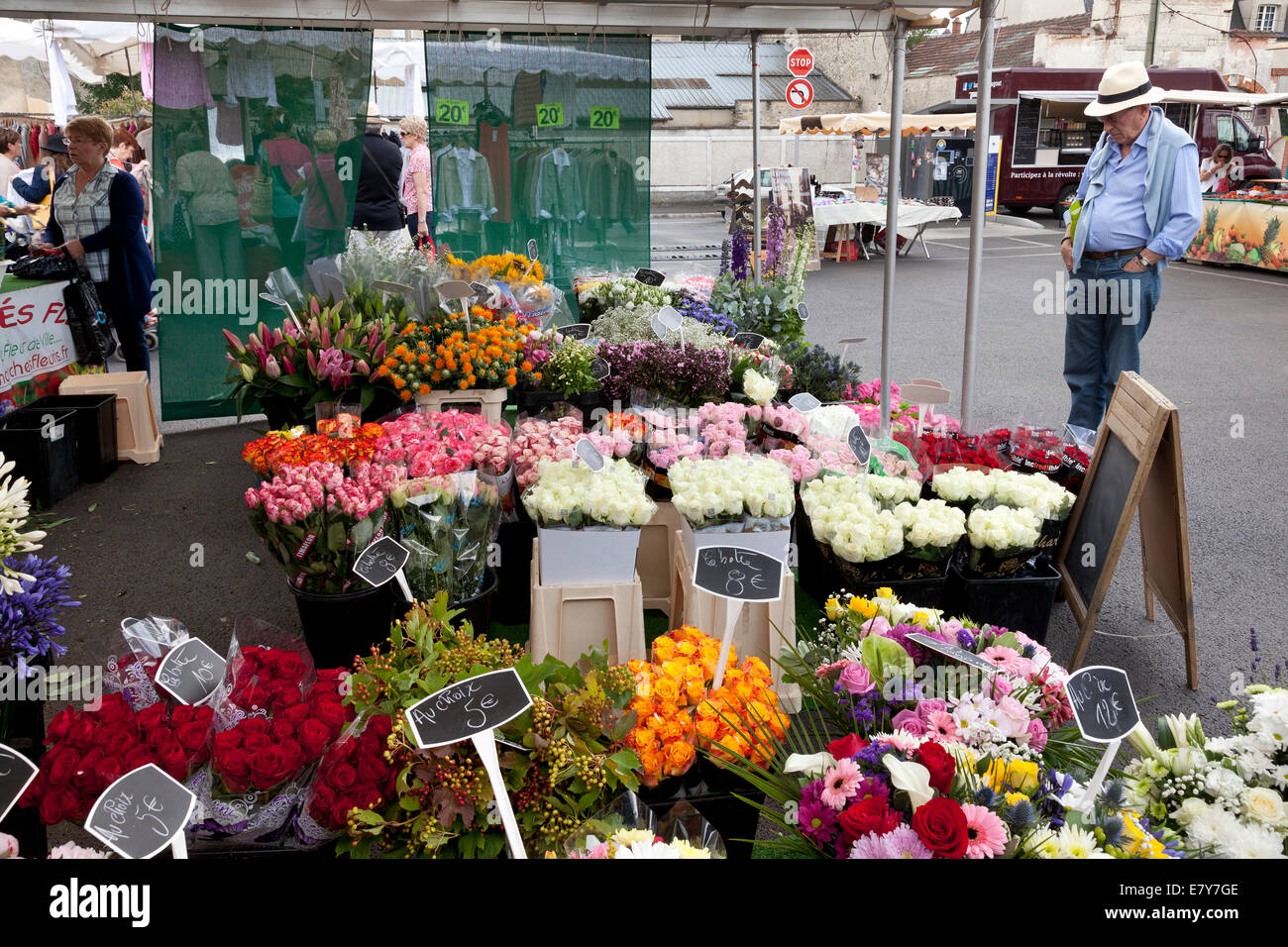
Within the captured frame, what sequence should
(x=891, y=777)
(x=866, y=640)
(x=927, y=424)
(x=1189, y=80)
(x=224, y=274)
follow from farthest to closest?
(x=1189, y=80), (x=224, y=274), (x=927, y=424), (x=866, y=640), (x=891, y=777)

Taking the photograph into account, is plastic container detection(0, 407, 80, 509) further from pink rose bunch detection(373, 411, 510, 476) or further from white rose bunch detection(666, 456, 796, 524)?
white rose bunch detection(666, 456, 796, 524)

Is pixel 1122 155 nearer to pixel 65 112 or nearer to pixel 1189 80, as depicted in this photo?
pixel 65 112

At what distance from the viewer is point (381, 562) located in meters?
2.50

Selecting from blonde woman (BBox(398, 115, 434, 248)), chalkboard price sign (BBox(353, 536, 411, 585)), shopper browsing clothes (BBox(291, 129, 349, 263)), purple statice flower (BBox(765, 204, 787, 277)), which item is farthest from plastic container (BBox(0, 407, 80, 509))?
purple statice flower (BBox(765, 204, 787, 277))

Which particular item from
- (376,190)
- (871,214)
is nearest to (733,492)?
(376,190)

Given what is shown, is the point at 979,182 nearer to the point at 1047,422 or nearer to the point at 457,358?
the point at 457,358

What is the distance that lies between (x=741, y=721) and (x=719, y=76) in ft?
116

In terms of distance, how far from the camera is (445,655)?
204cm

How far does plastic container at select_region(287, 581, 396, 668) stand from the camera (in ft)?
9.71

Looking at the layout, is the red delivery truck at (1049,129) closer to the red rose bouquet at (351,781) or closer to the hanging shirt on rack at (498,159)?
the hanging shirt on rack at (498,159)

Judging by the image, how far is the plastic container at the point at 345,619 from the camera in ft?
9.71
